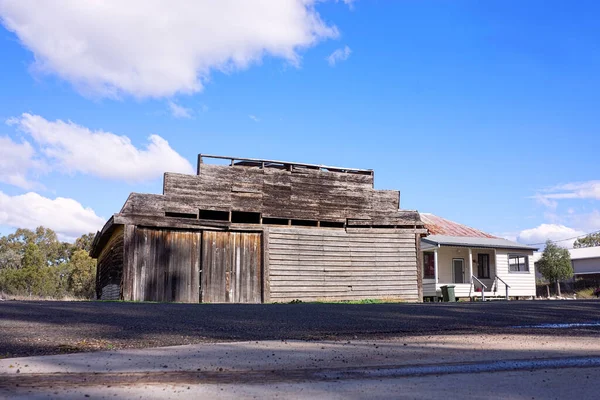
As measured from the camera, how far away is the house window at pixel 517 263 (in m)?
33.1

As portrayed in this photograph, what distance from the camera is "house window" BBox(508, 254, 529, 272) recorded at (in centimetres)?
3312

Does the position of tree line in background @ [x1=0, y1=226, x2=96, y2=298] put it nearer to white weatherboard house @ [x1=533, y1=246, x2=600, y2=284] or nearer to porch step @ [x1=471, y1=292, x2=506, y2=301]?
porch step @ [x1=471, y1=292, x2=506, y2=301]

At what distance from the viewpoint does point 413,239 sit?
73.9ft

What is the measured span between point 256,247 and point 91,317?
444 inches

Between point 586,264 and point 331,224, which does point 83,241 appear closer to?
point 331,224

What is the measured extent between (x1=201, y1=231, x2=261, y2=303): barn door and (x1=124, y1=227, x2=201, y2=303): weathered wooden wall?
35 cm

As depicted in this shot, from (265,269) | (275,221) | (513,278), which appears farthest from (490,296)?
(265,269)

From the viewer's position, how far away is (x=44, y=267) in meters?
40.4

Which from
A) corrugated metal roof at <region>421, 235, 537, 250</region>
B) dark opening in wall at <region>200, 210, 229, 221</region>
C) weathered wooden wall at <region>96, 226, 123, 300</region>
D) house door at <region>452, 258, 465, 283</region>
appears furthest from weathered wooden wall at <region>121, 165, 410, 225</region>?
house door at <region>452, 258, 465, 283</region>

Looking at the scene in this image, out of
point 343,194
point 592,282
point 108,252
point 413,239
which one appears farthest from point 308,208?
point 592,282

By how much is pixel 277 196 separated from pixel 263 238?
1687 millimetres

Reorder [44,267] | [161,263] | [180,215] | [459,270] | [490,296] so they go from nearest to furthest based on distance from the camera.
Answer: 1. [161,263]
2. [180,215]
3. [490,296]
4. [459,270]
5. [44,267]

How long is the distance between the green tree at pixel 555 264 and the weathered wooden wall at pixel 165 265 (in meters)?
27.7

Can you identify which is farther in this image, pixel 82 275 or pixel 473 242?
pixel 82 275
